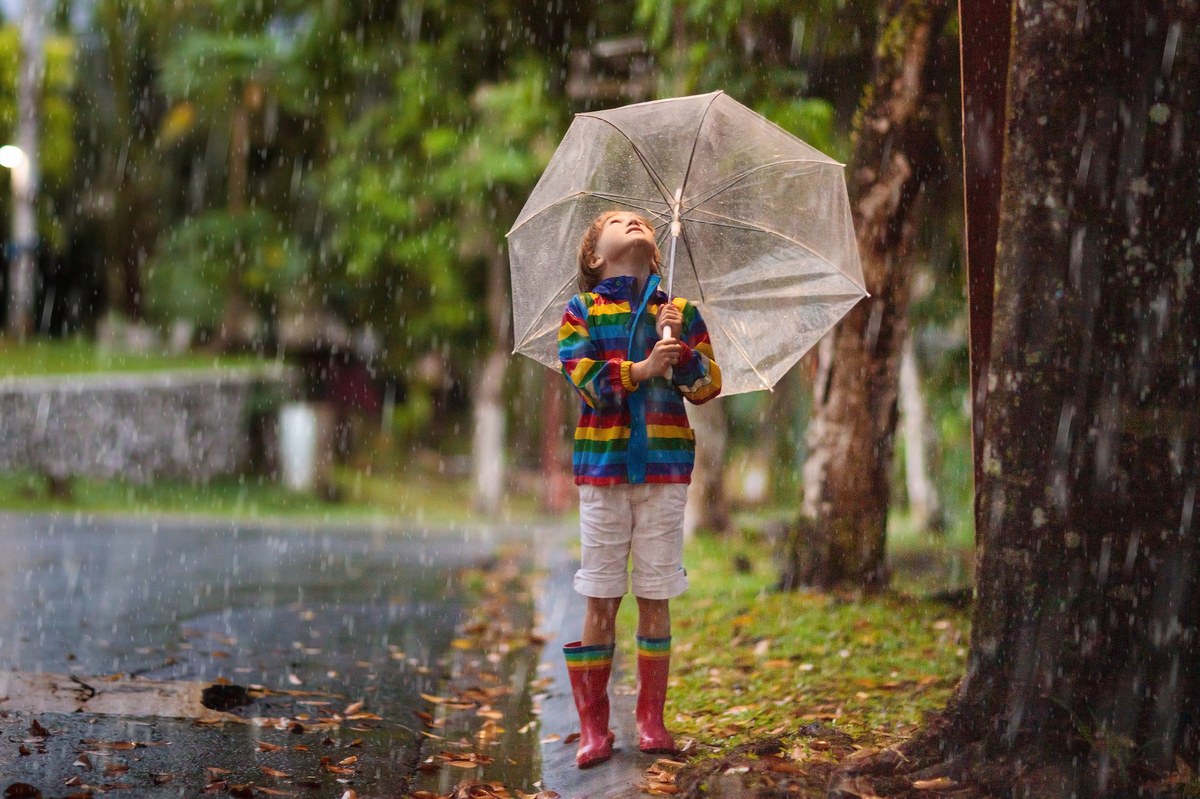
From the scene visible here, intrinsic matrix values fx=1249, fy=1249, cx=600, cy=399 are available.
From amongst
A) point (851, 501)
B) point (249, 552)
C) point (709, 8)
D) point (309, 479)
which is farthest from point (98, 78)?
point (851, 501)

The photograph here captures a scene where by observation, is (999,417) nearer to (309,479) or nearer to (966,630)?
(966,630)

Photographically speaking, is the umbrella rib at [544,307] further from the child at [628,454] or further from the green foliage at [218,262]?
the green foliage at [218,262]

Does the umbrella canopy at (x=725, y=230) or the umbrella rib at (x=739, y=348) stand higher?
the umbrella canopy at (x=725, y=230)

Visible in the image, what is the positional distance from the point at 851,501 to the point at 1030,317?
13.2 feet

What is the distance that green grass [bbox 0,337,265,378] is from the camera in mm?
19797

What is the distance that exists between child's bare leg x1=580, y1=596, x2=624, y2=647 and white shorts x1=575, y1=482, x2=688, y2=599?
5 centimetres

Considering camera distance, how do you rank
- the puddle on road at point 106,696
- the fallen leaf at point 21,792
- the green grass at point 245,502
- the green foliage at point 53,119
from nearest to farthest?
1. the fallen leaf at point 21,792
2. the puddle on road at point 106,696
3. the green grass at point 245,502
4. the green foliage at point 53,119

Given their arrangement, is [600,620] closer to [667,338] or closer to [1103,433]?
[667,338]

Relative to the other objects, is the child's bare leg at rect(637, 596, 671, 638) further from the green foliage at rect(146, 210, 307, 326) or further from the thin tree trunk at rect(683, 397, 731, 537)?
the green foliage at rect(146, 210, 307, 326)

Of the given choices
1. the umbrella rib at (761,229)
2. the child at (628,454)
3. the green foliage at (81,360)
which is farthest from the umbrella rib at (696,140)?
the green foliage at (81,360)

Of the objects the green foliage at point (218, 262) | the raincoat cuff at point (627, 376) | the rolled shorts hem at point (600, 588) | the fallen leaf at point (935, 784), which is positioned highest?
the green foliage at point (218, 262)

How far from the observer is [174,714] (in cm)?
494

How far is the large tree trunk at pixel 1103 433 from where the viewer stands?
3.82 meters

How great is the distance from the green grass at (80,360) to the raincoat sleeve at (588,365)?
15758mm
